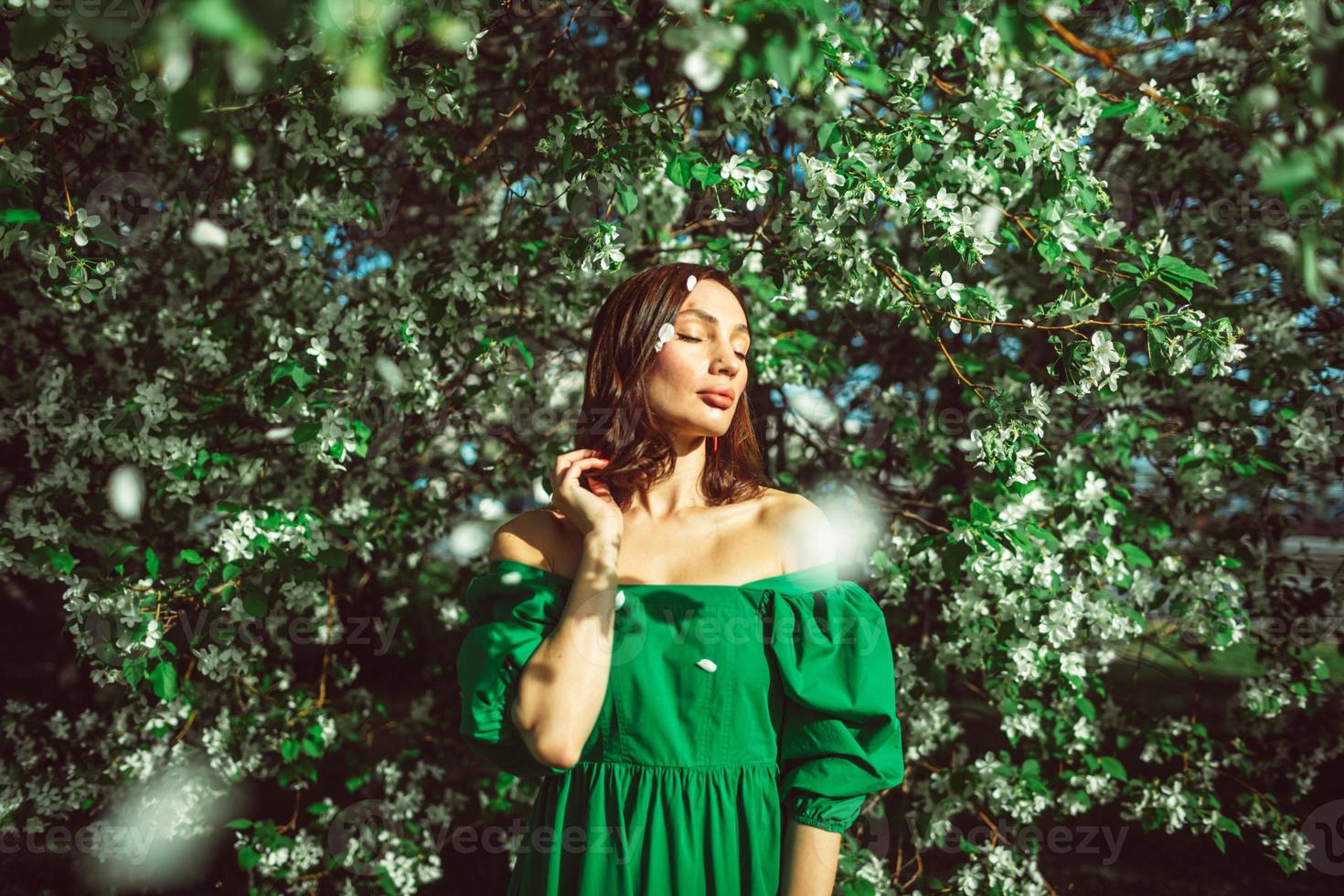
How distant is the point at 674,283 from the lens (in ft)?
6.23

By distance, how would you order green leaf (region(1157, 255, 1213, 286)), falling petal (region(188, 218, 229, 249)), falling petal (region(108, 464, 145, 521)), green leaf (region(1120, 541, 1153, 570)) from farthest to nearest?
falling petal (region(188, 218, 229, 249)) → falling petal (region(108, 464, 145, 521)) → green leaf (region(1120, 541, 1153, 570)) → green leaf (region(1157, 255, 1213, 286))

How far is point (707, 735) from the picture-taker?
67.1 inches

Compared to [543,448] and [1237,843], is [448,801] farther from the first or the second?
[1237,843]

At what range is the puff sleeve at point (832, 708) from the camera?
1.66 meters

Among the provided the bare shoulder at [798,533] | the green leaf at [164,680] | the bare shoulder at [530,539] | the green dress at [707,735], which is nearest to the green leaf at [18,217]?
the green leaf at [164,680]

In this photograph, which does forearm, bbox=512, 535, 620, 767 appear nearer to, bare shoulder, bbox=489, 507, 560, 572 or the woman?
the woman

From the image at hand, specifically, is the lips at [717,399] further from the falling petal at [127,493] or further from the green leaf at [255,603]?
the falling petal at [127,493]

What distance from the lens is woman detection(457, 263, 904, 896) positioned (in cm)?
166

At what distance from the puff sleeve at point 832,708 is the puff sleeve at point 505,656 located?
45 cm

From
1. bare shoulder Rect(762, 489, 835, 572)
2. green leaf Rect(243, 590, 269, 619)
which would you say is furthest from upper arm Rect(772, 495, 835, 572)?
green leaf Rect(243, 590, 269, 619)

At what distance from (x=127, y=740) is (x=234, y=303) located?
1690 millimetres

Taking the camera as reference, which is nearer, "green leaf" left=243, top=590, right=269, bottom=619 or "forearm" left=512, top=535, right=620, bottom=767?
"forearm" left=512, top=535, right=620, bottom=767

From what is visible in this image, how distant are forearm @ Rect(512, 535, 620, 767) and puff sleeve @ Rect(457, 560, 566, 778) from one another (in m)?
0.05

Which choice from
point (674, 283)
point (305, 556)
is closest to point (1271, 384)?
point (674, 283)
